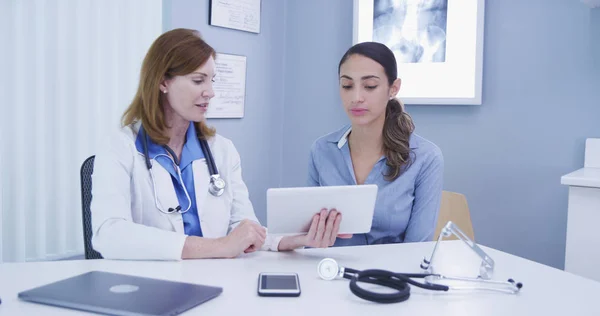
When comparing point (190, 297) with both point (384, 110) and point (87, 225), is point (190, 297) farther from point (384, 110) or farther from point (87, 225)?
point (384, 110)

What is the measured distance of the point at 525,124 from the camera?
261 centimetres

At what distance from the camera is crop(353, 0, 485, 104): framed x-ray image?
2.70 metres

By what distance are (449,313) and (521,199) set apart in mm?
1687

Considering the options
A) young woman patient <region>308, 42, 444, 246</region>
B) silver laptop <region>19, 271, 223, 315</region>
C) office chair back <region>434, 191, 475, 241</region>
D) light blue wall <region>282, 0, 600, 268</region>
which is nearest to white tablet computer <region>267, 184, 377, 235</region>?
silver laptop <region>19, 271, 223, 315</region>

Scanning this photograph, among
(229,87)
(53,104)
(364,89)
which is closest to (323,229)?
(364,89)

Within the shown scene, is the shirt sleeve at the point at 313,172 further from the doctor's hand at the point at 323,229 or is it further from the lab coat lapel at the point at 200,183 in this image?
the doctor's hand at the point at 323,229

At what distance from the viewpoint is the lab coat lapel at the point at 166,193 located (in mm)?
1674

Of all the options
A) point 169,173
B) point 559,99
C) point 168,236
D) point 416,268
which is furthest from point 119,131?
point 559,99

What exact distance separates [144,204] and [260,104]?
1636mm

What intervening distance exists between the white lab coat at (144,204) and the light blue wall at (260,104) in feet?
3.66

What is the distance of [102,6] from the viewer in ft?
7.89

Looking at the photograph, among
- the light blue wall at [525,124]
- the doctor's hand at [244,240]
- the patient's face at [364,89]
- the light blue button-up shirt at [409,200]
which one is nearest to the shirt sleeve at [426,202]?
the light blue button-up shirt at [409,200]

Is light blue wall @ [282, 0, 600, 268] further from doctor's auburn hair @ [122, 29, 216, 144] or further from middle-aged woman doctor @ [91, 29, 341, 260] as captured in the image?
doctor's auburn hair @ [122, 29, 216, 144]

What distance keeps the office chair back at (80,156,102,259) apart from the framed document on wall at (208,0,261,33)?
1.37 metres
